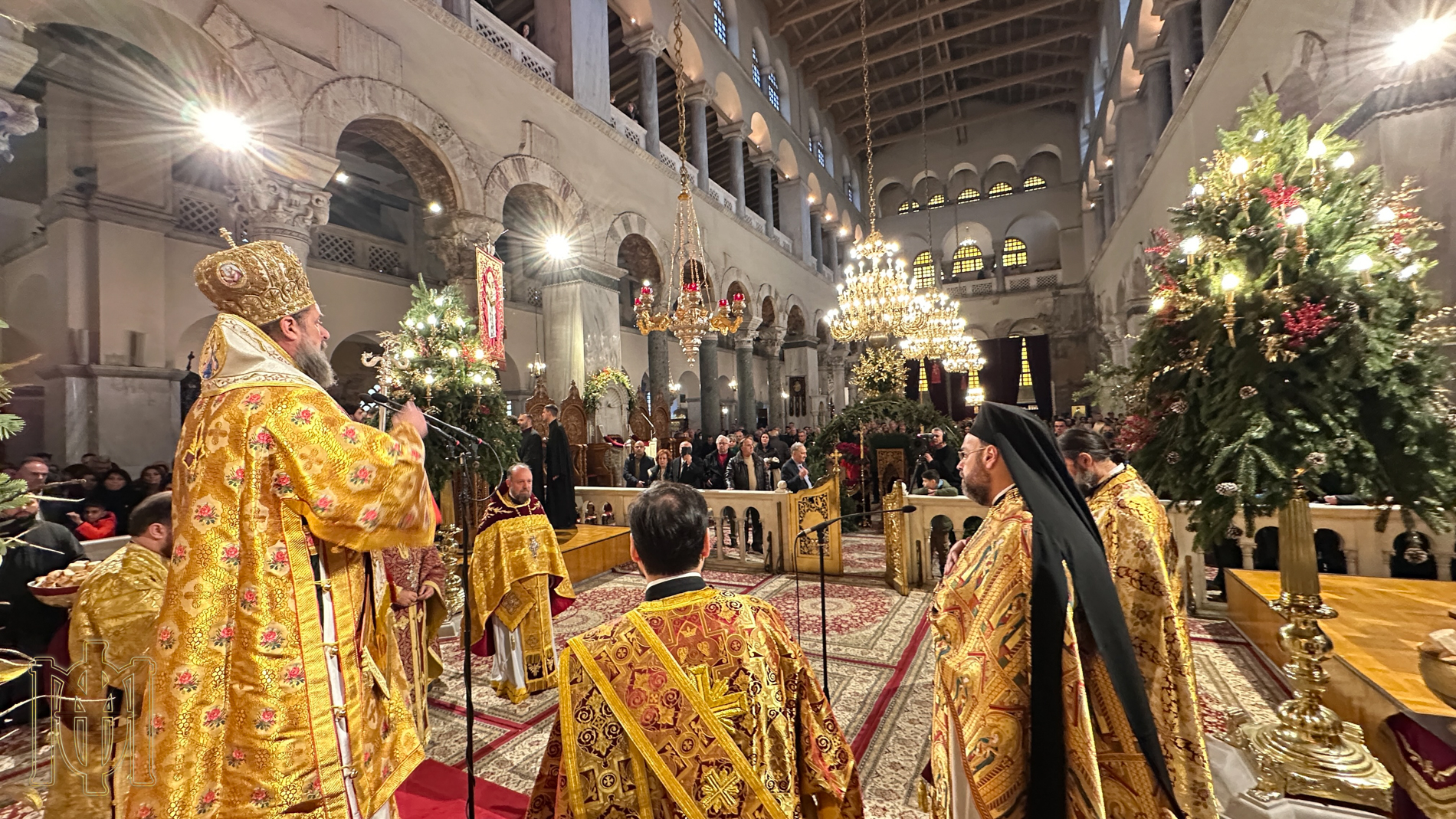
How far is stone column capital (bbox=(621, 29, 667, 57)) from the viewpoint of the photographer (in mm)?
11883

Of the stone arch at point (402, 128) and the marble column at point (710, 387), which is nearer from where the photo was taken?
the stone arch at point (402, 128)

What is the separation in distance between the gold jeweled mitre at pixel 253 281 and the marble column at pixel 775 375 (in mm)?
16379

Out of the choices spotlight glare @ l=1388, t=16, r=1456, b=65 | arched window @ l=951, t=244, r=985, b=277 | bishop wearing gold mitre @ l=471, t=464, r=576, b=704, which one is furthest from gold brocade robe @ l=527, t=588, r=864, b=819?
arched window @ l=951, t=244, r=985, b=277

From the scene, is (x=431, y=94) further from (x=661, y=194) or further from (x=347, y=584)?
(x=347, y=584)

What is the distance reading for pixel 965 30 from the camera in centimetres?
1806

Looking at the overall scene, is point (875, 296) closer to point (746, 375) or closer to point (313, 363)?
point (746, 375)

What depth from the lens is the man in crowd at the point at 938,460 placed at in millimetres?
7871

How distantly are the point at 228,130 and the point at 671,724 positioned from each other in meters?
7.28

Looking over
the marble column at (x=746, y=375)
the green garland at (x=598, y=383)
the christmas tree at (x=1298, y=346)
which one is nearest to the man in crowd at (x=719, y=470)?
the green garland at (x=598, y=383)

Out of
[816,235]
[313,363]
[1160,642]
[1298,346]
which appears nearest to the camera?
[313,363]

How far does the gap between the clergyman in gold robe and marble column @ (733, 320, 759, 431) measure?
42.5 feet

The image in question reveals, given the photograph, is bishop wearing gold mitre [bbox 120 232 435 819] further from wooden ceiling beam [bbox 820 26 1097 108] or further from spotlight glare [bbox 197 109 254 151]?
wooden ceiling beam [bbox 820 26 1097 108]

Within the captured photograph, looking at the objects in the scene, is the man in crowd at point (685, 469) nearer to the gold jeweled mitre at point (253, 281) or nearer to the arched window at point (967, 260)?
the gold jeweled mitre at point (253, 281)

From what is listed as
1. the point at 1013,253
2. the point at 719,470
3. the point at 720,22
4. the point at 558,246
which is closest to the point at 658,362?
the point at 558,246
